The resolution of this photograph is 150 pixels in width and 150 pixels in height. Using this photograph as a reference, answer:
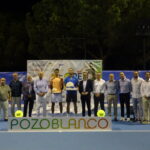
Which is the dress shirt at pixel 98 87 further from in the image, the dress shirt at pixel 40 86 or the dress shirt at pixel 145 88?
the dress shirt at pixel 40 86

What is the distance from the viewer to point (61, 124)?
41.6 feet

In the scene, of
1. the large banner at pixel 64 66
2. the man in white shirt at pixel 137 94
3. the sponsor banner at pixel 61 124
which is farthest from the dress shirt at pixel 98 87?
the sponsor banner at pixel 61 124

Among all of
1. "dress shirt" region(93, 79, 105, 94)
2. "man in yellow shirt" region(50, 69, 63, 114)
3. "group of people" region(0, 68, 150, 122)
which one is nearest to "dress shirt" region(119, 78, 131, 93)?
"group of people" region(0, 68, 150, 122)

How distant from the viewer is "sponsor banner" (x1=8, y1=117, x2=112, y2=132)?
496 inches

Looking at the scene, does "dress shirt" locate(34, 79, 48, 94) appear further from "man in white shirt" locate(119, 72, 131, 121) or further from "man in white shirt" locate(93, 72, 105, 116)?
"man in white shirt" locate(119, 72, 131, 121)

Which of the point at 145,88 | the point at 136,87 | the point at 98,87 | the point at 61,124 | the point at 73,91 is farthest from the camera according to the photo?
the point at 73,91

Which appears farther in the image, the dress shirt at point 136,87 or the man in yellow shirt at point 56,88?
the man in yellow shirt at point 56,88

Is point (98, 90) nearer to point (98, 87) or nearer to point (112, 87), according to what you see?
point (98, 87)

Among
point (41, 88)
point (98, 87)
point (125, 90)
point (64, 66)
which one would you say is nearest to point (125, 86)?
point (125, 90)

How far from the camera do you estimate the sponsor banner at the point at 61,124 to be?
12.6 metres

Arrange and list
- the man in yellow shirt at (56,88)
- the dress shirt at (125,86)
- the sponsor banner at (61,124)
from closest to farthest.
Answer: the sponsor banner at (61,124), the dress shirt at (125,86), the man in yellow shirt at (56,88)

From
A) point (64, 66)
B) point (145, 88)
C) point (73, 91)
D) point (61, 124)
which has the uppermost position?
point (64, 66)

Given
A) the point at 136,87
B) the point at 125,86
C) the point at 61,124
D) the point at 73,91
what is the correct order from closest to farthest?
1. the point at 61,124
2. the point at 136,87
3. the point at 125,86
4. the point at 73,91

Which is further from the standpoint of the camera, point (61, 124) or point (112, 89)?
point (112, 89)
